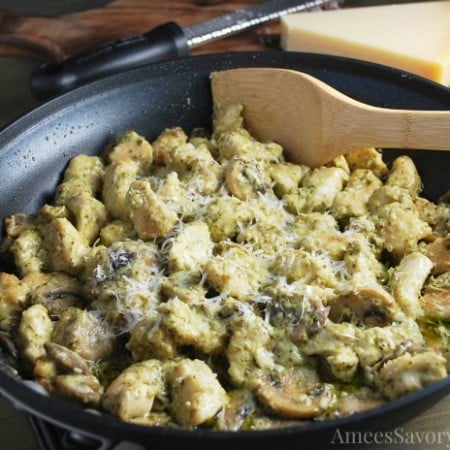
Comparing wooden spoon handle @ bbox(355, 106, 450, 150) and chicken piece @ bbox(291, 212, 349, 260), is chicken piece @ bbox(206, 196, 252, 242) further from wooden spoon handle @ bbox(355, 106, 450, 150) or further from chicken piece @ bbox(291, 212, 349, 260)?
wooden spoon handle @ bbox(355, 106, 450, 150)

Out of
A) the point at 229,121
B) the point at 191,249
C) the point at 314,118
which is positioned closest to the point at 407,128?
the point at 314,118

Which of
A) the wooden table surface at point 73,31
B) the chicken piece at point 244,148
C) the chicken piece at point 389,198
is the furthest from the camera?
the wooden table surface at point 73,31

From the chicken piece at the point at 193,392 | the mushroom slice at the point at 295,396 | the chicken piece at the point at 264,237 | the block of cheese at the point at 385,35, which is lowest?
the mushroom slice at the point at 295,396

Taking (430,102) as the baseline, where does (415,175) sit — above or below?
below

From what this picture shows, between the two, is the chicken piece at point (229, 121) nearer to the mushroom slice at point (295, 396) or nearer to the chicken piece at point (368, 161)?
the chicken piece at point (368, 161)

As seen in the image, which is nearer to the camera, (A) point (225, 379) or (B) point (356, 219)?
(A) point (225, 379)

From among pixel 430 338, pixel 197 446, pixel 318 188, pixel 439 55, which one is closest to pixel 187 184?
pixel 318 188

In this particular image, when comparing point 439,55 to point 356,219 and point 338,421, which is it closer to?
point 356,219

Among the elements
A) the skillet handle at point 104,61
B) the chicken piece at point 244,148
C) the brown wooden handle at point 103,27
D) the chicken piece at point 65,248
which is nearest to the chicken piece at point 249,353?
the chicken piece at point 65,248
